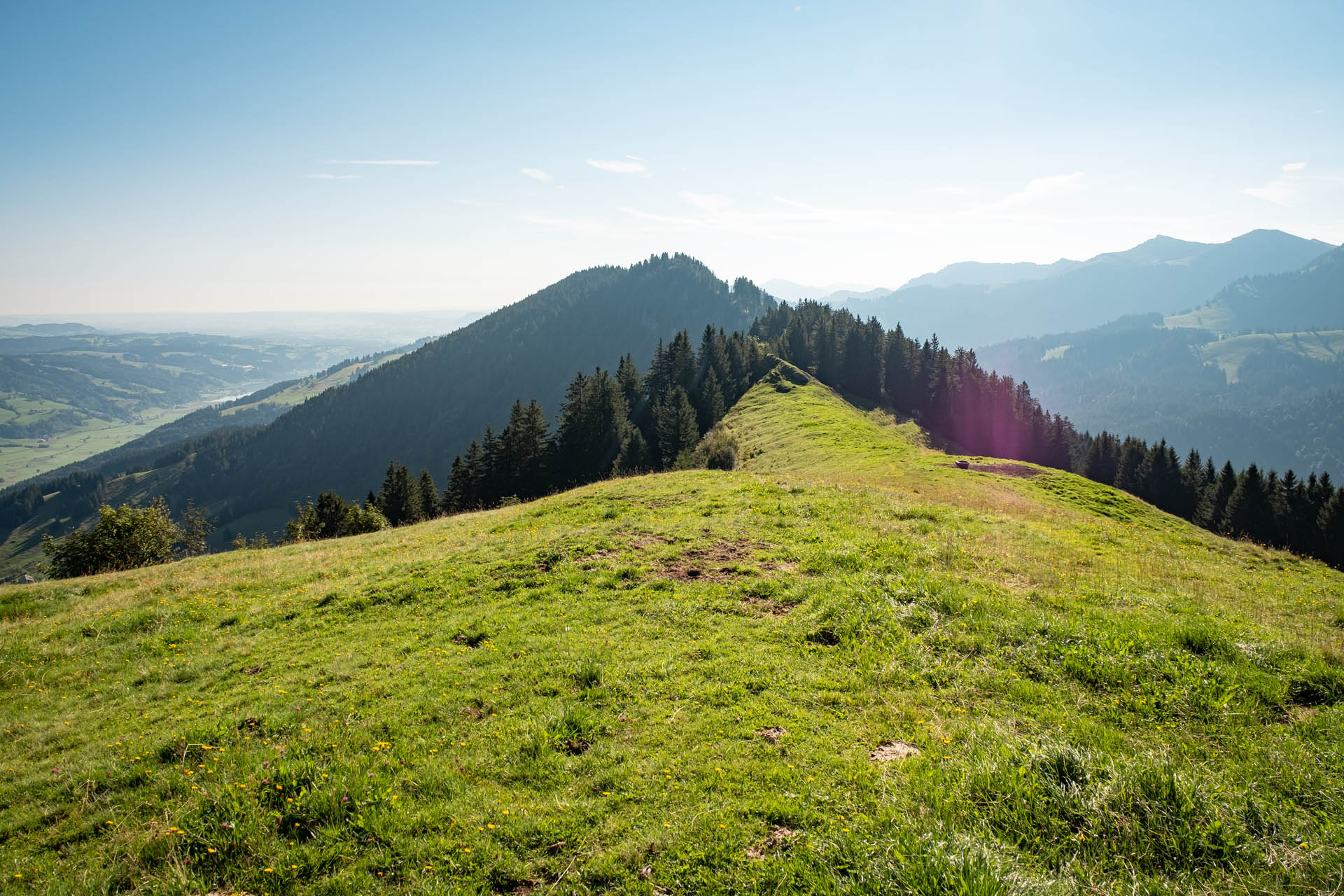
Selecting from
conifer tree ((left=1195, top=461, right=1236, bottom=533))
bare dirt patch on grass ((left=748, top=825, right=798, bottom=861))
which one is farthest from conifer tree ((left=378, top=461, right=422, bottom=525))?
conifer tree ((left=1195, top=461, right=1236, bottom=533))

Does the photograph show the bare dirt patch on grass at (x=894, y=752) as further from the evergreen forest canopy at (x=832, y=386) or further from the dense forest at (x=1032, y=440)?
the dense forest at (x=1032, y=440)

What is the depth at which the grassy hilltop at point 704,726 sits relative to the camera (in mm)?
5953

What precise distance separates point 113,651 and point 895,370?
403 feet

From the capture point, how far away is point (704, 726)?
8.60 meters

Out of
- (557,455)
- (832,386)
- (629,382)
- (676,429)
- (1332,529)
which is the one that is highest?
(832,386)

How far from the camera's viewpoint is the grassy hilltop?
5.95 meters

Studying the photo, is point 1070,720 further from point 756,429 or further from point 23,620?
point 756,429

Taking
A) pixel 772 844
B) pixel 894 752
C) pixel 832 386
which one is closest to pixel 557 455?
pixel 832 386

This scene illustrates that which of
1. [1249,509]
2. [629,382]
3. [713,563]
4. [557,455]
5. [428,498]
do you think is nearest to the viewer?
[713,563]

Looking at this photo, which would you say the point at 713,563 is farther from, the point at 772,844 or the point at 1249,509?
the point at 1249,509

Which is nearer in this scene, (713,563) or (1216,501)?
(713,563)

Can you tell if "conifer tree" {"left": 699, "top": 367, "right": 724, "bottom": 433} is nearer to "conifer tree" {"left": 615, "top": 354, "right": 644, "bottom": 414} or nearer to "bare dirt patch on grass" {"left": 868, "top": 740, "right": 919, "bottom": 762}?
"conifer tree" {"left": 615, "top": 354, "right": 644, "bottom": 414}

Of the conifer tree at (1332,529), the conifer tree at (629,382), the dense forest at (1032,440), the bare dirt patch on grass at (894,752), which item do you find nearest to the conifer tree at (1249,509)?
the dense forest at (1032,440)

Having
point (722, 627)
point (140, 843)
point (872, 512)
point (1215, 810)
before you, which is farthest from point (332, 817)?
point (872, 512)
